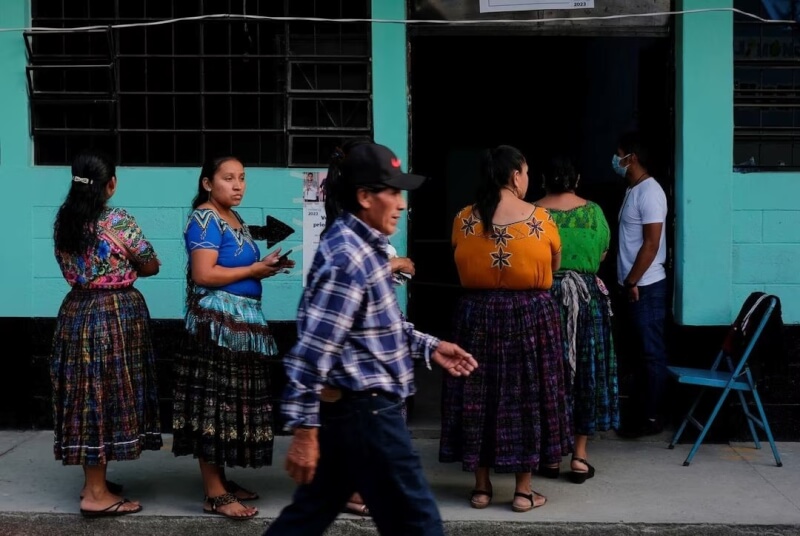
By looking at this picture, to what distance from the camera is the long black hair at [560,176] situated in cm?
587

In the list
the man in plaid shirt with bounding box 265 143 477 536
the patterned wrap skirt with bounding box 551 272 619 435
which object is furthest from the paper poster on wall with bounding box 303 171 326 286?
the man in plaid shirt with bounding box 265 143 477 536

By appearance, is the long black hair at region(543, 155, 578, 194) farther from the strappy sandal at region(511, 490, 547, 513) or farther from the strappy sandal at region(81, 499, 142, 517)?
the strappy sandal at region(81, 499, 142, 517)

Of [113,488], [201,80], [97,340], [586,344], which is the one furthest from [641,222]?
[113,488]

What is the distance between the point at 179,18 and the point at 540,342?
3.24m

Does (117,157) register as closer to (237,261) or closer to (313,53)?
(313,53)

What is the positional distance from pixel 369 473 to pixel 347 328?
1.65ft

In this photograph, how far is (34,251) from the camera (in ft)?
22.3

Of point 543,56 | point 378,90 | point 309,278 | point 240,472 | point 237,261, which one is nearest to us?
point 309,278

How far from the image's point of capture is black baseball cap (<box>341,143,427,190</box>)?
141 inches

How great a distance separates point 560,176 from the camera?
5.87 meters

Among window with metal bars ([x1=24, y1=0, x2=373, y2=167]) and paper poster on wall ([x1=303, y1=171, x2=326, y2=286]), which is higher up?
window with metal bars ([x1=24, y1=0, x2=373, y2=167])

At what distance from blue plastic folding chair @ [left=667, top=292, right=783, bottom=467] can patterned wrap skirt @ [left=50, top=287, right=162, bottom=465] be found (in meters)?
3.20

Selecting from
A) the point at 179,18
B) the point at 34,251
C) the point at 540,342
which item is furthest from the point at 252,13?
the point at 540,342

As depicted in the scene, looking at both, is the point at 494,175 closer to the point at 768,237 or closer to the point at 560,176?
the point at 560,176
